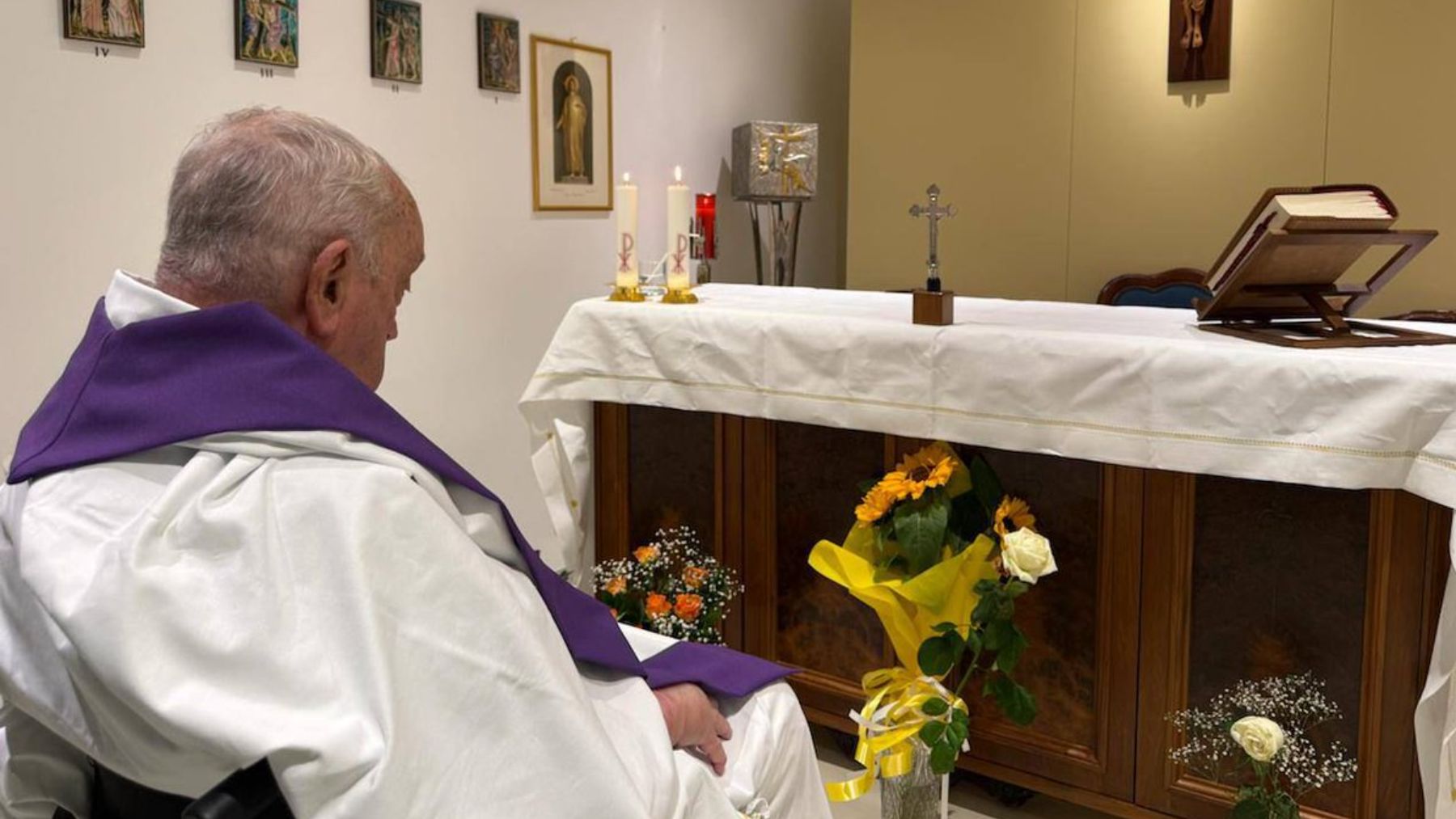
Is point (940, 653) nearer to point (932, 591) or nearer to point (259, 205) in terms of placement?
point (932, 591)

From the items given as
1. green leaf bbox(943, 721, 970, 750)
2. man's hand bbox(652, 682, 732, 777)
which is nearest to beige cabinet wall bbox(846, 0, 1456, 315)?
green leaf bbox(943, 721, 970, 750)

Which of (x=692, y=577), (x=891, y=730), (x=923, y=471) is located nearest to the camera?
(x=891, y=730)

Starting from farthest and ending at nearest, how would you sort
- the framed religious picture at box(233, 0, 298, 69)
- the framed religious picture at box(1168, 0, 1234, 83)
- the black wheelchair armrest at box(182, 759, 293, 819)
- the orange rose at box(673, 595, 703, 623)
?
the framed religious picture at box(1168, 0, 1234, 83)
the framed religious picture at box(233, 0, 298, 69)
the orange rose at box(673, 595, 703, 623)
the black wheelchair armrest at box(182, 759, 293, 819)

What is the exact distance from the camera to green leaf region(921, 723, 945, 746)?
8.00 ft

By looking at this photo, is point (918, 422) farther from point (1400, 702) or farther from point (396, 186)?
point (396, 186)

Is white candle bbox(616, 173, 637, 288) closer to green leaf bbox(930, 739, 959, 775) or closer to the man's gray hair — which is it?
green leaf bbox(930, 739, 959, 775)

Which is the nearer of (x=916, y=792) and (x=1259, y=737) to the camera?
(x=1259, y=737)

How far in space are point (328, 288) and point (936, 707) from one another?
151 cm

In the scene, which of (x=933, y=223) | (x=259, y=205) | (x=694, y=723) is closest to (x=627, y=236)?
(x=933, y=223)

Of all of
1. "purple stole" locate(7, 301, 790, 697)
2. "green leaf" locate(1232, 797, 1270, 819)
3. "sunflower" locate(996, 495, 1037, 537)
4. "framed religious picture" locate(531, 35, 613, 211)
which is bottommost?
"green leaf" locate(1232, 797, 1270, 819)

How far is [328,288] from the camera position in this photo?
143cm

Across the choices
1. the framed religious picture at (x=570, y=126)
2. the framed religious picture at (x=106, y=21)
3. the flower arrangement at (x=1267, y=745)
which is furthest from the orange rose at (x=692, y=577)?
Answer: the framed religious picture at (x=570, y=126)

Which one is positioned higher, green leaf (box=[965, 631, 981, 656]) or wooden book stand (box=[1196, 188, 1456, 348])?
wooden book stand (box=[1196, 188, 1456, 348])

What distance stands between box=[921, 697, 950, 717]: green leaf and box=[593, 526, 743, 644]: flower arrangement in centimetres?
61
